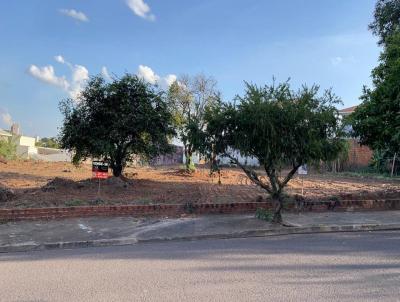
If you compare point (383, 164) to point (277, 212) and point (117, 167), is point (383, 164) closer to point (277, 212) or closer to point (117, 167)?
point (117, 167)

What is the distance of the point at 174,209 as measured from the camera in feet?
43.2

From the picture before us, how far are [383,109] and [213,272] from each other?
1066 centimetres

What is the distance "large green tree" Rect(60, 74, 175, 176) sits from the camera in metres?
15.5

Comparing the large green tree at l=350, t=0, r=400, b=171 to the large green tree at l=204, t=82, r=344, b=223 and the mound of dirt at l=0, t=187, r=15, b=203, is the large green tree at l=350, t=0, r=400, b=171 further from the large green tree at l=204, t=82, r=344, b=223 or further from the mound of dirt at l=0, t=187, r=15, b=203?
the mound of dirt at l=0, t=187, r=15, b=203

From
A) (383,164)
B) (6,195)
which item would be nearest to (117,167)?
(6,195)

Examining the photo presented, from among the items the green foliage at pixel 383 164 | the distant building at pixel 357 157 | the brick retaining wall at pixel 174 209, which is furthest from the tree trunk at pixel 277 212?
the distant building at pixel 357 157

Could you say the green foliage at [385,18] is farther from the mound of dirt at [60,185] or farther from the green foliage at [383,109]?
the mound of dirt at [60,185]

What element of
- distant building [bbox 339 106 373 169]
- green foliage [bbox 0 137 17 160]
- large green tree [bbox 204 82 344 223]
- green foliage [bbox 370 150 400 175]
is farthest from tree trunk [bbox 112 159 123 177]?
distant building [bbox 339 106 373 169]

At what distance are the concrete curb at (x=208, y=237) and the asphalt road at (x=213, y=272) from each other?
0.40 metres

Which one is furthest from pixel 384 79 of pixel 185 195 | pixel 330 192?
pixel 185 195

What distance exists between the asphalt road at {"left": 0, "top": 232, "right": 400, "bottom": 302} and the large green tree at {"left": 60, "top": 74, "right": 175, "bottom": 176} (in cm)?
636

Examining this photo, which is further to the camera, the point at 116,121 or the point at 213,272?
the point at 116,121

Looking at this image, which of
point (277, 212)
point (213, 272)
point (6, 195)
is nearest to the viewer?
point (213, 272)

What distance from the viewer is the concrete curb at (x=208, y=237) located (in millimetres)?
9633
